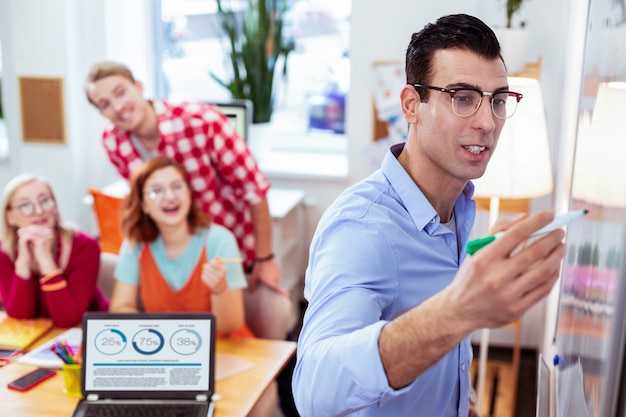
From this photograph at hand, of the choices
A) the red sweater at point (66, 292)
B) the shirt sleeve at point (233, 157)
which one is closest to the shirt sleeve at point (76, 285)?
the red sweater at point (66, 292)

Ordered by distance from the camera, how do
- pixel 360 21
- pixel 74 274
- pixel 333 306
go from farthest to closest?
pixel 360 21
pixel 74 274
pixel 333 306

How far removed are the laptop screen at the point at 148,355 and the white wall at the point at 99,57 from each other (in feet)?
5.74

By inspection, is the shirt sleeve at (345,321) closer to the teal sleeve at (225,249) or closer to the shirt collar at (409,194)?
the shirt collar at (409,194)

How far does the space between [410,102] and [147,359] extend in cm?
105

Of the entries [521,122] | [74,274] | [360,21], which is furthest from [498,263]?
[360,21]

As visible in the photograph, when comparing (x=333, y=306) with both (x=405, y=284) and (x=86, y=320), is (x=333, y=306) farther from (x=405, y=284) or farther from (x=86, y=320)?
(x=86, y=320)

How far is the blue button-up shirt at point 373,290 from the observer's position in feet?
2.47

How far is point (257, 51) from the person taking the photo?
3500 mm

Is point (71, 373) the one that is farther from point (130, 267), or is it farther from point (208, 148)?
point (208, 148)

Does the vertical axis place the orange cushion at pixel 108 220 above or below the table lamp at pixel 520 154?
below

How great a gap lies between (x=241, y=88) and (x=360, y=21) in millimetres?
690

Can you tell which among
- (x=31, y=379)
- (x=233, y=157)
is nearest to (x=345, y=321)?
(x=31, y=379)

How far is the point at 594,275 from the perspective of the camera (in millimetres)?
706

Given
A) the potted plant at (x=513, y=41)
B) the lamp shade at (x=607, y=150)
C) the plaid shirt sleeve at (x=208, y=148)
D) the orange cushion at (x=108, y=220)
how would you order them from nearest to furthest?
1. the lamp shade at (x=607, y=150)
2. the plaid shirt sleeve at (x=208, y=148)
3. the potted plant at (x=513, y=41)
4. the orange cushion at (x=108, y=220)
